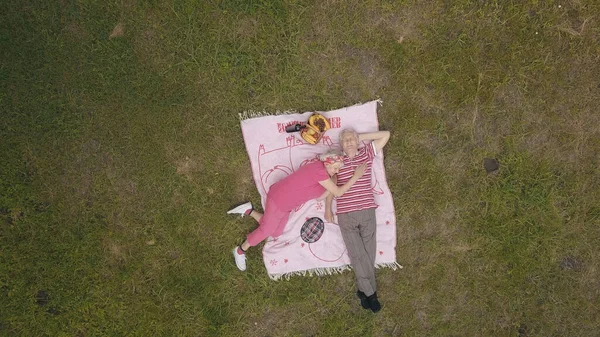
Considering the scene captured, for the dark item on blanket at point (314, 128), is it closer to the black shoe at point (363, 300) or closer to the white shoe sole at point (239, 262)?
the white shoe sole at point (239, 262)

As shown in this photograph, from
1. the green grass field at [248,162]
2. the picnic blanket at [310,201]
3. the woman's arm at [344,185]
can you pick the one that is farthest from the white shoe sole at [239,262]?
the woman's arm at [344,185]

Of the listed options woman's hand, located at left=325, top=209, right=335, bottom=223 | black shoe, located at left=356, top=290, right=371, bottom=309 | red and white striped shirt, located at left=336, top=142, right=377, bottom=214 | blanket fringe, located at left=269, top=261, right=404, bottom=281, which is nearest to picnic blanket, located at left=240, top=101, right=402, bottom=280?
blanket fringe, located at left=269, top=261, right=404, bottom=281

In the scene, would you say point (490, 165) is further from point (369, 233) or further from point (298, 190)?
point (298, 190)

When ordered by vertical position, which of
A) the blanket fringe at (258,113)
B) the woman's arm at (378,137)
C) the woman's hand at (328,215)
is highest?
the blanket fringe at (258,113)

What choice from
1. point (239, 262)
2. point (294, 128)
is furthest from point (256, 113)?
point (239, 262)

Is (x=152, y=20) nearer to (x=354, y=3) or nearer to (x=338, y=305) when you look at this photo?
(x=354, y=3)

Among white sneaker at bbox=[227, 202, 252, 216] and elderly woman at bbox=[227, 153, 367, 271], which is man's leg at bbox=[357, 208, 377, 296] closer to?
elderly woman at bbox=[227, 153, 367, 271]
